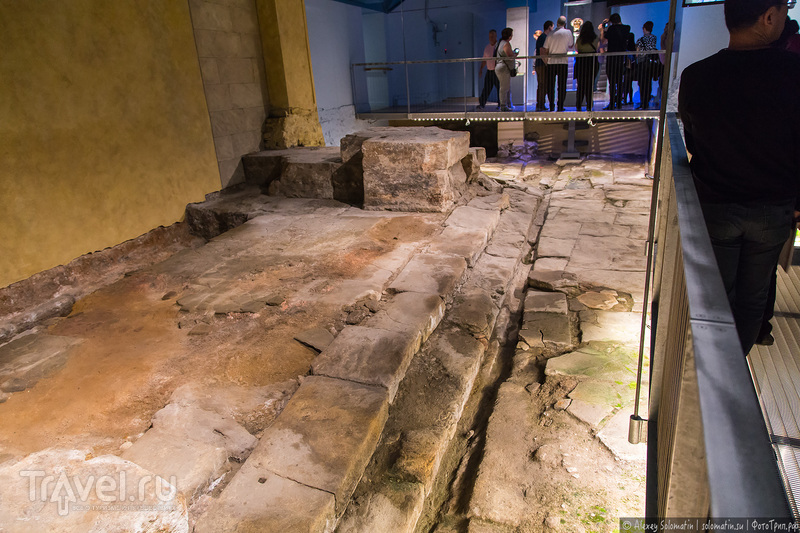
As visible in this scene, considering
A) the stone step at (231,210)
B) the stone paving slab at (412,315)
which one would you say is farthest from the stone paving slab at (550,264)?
the stone step at (231,210)

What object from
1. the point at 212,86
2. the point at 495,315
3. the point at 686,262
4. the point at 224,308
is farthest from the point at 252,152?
the point at 686,262

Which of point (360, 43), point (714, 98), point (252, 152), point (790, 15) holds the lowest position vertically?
point (252, 152)

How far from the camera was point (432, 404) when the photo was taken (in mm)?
2875

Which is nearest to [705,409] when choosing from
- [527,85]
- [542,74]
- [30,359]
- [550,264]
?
[30,359]

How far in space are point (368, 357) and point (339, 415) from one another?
49cm

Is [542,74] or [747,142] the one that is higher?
[542,74]

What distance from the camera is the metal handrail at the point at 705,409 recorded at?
2.34ft

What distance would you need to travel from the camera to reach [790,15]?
4.36 metres

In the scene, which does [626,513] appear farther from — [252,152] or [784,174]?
[252,152]

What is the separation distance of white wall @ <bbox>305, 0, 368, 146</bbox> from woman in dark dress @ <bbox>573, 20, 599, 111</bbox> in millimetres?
5131

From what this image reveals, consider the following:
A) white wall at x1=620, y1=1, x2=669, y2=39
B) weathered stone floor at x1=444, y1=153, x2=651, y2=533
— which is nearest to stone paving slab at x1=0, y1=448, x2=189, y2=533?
weathered stone floor at x1=444, y1=153, x2=651, y2=533

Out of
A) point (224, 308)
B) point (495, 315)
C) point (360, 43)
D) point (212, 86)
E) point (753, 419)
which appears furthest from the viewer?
point (360, 43)

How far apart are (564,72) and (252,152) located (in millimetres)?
5925

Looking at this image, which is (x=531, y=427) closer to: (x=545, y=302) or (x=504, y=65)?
→ (x=545, y=302)
